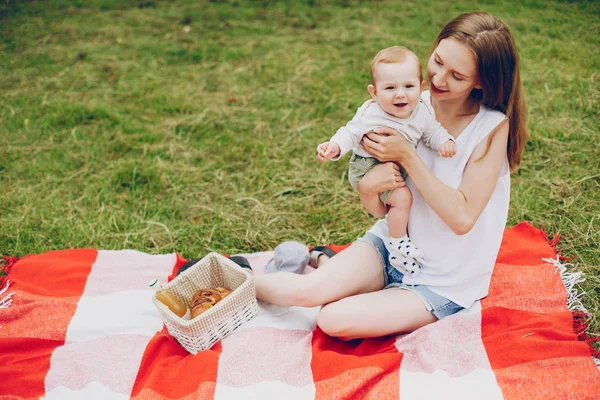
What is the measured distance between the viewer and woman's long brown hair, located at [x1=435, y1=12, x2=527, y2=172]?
7.22 feet

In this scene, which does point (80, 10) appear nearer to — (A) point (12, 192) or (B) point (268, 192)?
(A) point (12, 192)

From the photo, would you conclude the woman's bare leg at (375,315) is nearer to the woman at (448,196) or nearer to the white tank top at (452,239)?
the woman at (448,196)

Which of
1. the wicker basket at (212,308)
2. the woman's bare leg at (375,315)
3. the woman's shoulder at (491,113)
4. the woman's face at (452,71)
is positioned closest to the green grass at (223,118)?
the wicker basket at (212,308)

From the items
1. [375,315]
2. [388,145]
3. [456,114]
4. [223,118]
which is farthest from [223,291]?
[223,118]

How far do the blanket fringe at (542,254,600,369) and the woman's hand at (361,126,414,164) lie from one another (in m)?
1.13

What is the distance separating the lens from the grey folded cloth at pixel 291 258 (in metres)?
3.05

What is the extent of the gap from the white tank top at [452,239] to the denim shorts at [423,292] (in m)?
0.03

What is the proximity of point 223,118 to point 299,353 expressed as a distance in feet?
9.31

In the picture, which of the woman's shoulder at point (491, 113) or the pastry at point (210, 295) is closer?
the woman's shoulder at point (491, 113)

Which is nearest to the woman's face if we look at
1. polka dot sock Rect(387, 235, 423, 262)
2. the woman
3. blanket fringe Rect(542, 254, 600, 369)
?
the woman

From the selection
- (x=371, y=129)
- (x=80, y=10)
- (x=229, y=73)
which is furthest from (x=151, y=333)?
(x=80, y=10)

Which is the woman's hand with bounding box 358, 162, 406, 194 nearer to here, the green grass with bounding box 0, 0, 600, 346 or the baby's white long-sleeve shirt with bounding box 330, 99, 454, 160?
the baby's white long-sleeve shirt with bounding box 330, 99, 454, 160

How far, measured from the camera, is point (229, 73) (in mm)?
5523

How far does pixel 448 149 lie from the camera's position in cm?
241
